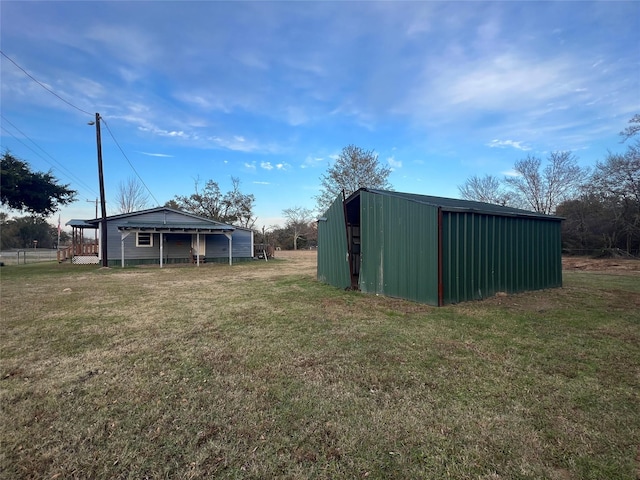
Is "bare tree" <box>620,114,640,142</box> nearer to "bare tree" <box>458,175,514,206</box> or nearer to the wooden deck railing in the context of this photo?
"bare tree" <box>458,175,514,206</box>

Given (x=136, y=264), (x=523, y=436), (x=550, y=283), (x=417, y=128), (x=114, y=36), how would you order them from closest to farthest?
(x=523, y=436), (x=550, y=283), (x=114, y=36), (x=417, y=128), (x=136, y=264)

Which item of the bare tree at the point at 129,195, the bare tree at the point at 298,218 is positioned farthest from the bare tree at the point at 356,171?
the bare tree at the point at 129,195

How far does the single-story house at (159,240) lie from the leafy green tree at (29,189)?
1779 millimetres

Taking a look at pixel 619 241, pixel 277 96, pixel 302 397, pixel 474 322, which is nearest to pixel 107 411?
pixel 302 397

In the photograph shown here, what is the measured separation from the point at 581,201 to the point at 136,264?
31760 millimetres

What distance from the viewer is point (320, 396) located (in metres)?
2.57

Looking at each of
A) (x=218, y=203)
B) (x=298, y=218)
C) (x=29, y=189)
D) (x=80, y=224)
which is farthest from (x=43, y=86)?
(x=298, y=218)

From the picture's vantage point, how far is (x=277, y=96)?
12625 mm

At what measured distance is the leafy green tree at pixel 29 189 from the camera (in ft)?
46.0

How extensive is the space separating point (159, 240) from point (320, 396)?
60.2ft

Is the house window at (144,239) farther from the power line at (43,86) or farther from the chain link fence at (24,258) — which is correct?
the power line at (43,86)

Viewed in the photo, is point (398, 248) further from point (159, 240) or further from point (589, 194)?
point (589, 194)

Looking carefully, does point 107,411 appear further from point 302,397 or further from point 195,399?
point 302,397

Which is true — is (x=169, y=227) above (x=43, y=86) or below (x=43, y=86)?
below
